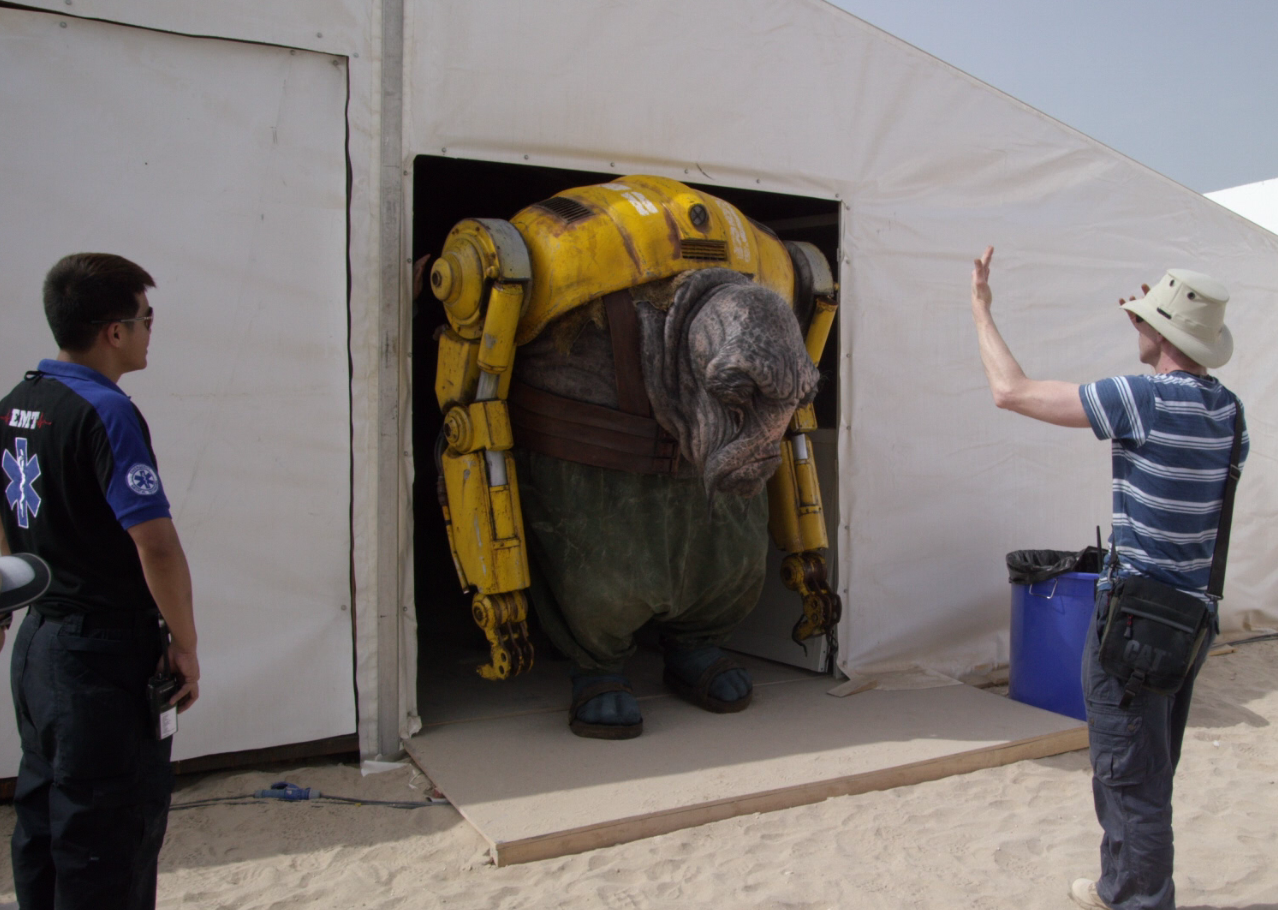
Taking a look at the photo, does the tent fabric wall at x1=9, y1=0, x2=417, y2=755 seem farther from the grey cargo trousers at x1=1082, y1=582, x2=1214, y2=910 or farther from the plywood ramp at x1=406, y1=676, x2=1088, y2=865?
the grey cargo trousers at x1=1082, y1=582, x2=1214, y2=910

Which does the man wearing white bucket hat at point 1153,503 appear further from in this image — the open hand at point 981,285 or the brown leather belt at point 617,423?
the brown leather belt at point 617,423

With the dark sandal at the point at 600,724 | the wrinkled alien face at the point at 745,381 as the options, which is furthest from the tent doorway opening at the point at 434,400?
the wrinkled alien face at the point at 745,381

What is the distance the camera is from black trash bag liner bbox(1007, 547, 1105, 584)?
12.2 feet

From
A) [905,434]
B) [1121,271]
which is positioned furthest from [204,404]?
[1121,271]

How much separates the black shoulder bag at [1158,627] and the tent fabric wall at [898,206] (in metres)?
1.81

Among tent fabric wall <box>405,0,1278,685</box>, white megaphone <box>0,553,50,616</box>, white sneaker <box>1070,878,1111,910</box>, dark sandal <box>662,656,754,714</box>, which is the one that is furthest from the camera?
dark sandal <box>662,656,754,714</box>

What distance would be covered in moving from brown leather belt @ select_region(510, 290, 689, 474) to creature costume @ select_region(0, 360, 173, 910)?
4.83ft

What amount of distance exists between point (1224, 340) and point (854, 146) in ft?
6.40

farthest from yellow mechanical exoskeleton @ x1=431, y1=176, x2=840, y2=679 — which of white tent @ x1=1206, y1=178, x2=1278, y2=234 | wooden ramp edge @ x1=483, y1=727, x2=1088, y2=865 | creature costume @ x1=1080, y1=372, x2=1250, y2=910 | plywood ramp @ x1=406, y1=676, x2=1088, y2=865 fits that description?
white tent @ x1=1206, y1=178, x2=1278, y2=234

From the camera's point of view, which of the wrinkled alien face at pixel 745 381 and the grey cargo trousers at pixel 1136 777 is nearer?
the grey cargo trousers at pixel 1136 777

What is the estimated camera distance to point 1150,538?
215 centimetres

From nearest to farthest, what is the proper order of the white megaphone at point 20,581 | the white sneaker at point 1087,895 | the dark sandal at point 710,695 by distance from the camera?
the white megaphone at point 20,581 < the white sneaker at point 1087,895 < the dark sandal at point 710,695

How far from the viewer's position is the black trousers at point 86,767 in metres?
1.70

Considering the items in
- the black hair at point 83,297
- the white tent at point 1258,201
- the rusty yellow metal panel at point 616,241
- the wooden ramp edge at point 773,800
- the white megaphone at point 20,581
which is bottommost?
the wooden ramp edge at point 773,800
